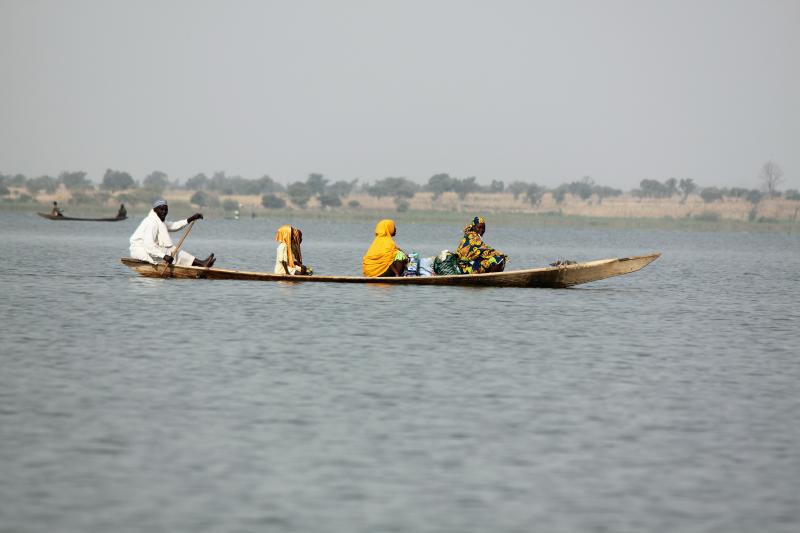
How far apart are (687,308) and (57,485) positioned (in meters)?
17.2

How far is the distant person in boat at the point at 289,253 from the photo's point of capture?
22688 millimetres

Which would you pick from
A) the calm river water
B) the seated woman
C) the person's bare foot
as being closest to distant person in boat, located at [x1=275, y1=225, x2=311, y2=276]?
the person's bare foot

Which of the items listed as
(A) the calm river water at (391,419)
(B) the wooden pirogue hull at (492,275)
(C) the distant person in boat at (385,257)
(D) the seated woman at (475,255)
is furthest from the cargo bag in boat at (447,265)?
(A) the calm river water at (391,419)

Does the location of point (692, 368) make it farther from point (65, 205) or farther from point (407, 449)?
point (65, 205)

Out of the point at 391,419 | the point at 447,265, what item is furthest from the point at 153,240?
the point at 391,419

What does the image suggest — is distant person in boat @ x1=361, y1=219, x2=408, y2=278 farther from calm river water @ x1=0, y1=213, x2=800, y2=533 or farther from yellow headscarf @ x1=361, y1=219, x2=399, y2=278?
calm river water @ x1=0, y1=213, x2=800, y2=533

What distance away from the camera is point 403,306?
20859 mm

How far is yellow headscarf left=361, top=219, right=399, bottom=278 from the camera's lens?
22500 mm

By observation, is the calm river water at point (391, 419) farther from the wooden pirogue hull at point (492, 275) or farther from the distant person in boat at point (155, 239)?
the distant person in boat at point (155, 239)

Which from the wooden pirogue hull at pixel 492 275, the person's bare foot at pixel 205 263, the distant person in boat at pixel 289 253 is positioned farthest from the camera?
the person's bare foot at pixel 205 263

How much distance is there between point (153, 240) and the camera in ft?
74.4

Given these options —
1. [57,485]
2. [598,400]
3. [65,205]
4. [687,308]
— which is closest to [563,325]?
[687,308]

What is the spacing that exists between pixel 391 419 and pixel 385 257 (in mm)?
12709

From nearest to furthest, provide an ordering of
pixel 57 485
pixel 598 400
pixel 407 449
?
pixel 57 485 < pixel 407 449 < pixel 598 400
